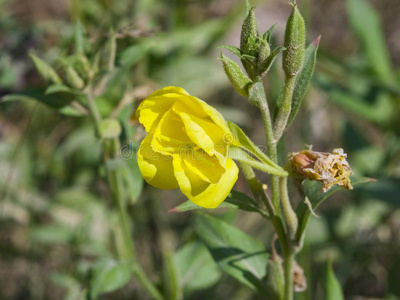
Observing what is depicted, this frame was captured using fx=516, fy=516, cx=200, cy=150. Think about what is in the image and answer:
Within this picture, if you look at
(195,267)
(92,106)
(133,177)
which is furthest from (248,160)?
(195,267)

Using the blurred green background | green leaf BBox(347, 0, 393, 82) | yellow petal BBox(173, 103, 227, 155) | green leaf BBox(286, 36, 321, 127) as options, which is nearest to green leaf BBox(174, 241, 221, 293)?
the blurred green background

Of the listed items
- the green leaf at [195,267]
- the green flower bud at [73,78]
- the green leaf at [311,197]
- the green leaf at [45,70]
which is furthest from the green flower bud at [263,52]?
the green leaf at [195,267]

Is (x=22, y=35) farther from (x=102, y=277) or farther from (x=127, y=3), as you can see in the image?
(x=102, y=277)

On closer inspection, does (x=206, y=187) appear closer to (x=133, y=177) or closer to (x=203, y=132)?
(x=203, y=132)

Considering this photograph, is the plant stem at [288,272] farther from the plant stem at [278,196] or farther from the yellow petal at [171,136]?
the yellow petal at [171,136]

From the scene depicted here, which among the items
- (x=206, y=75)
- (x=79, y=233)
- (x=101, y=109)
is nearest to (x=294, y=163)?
(x=79, y=233)
